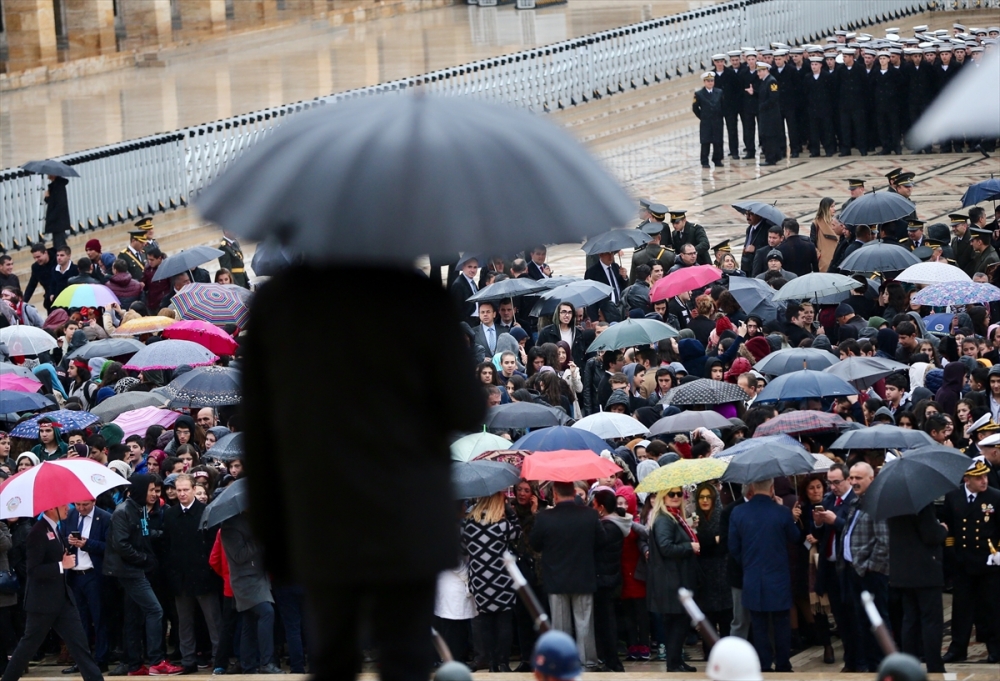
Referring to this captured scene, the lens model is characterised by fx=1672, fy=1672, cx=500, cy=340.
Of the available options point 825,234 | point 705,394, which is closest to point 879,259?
point 825,234

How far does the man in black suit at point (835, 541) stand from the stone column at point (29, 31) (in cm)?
2633

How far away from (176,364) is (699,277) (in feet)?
14.7

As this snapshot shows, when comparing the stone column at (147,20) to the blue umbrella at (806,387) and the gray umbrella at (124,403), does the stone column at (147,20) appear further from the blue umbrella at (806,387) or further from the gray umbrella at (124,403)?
the blue umbrella at (806,387)

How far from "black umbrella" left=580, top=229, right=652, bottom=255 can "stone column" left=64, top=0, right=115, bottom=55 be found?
20.3 meters

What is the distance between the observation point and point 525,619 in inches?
372

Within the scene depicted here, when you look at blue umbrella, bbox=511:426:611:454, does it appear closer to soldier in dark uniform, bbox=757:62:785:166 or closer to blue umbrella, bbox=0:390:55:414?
blue umbrella, bbox=0:390:55:414

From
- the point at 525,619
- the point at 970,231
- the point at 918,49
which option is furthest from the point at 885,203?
the point at 918,49

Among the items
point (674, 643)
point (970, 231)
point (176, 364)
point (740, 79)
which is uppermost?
point (740, 79)

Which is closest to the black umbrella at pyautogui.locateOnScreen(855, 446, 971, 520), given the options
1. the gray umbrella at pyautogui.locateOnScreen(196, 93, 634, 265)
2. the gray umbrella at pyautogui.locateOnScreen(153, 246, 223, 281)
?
the gray umbrella at pyautogui.locateOnScreen(196, 93, 634, 265)

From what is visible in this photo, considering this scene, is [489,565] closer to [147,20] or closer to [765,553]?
[765,553]

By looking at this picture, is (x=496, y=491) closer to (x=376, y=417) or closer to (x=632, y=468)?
(x=632, y=468)

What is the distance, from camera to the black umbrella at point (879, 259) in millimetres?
14414

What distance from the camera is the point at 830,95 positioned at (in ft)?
80.5

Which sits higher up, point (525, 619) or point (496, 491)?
point (496, 491)
